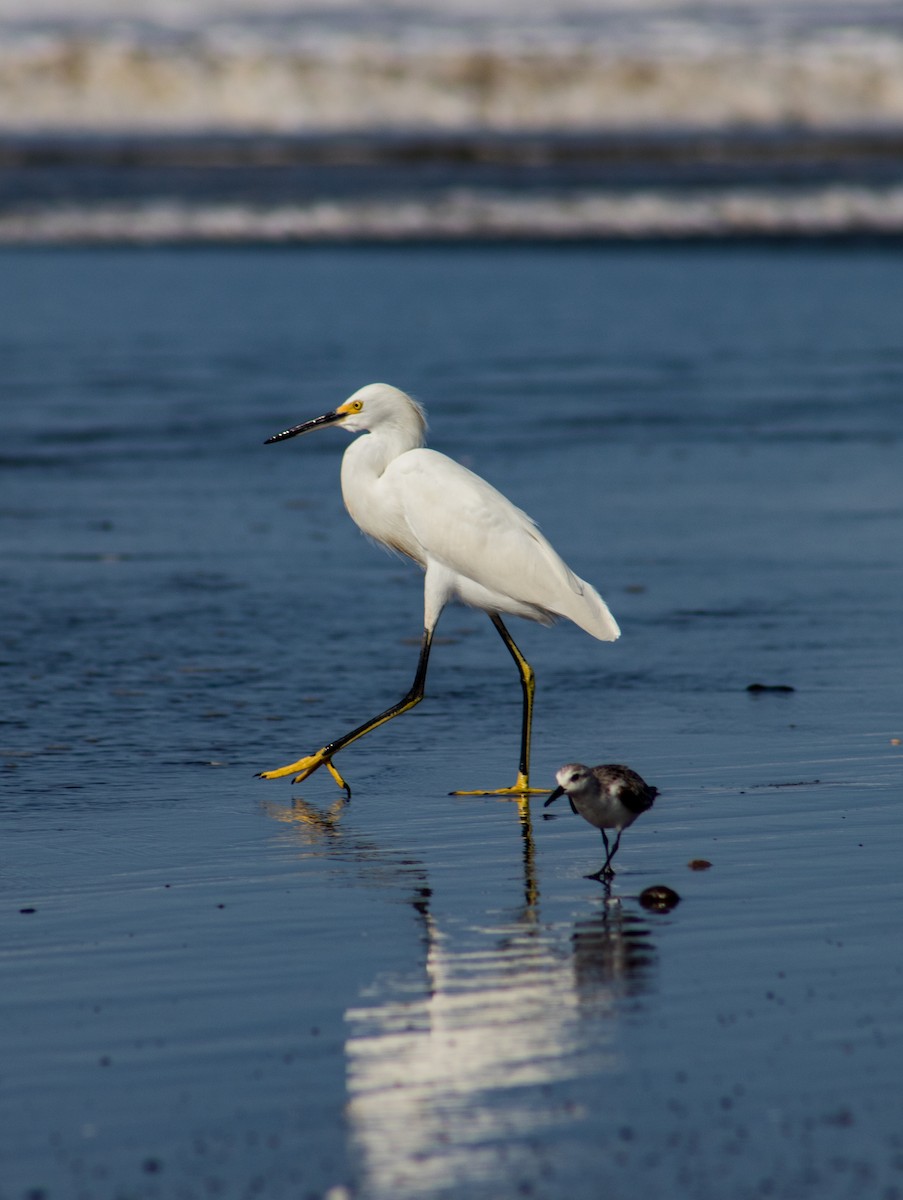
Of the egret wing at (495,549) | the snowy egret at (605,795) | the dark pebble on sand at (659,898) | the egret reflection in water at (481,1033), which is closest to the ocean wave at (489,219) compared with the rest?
the egret wing at (495,549)

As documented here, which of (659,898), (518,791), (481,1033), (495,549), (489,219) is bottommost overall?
(489,219)

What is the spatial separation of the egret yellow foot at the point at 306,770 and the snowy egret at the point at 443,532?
9cm

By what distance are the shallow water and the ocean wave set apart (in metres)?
28.5

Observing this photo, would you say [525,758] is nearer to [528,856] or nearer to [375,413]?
[528,856]

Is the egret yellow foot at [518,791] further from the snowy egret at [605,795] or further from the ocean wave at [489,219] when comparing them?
the ocean wave at [489,219]

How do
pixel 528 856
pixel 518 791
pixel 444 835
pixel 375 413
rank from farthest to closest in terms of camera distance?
pixel 375 413
pixel 518 791
pixel 444 835
pixel 528 856

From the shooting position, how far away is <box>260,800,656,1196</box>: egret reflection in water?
379cm

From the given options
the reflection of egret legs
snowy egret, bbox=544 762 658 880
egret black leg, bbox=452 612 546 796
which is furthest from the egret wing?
snowy egret, bbox=544 762 658 880

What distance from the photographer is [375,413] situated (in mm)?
7703

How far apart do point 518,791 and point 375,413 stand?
1.78 m

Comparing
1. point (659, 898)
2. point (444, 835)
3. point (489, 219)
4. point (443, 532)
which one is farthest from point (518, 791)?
point (489, 219)

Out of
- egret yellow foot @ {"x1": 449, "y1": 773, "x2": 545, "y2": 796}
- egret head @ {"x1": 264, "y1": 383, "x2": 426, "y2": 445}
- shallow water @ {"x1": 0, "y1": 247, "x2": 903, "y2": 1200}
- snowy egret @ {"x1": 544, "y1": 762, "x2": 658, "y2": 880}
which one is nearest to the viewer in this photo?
shallow water @ {"x1": 0, "y1": 247, "x2": 903, "y2": 1200}

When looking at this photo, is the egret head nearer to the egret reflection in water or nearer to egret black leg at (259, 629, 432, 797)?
egret black leg at (259, 629, 432, 797)

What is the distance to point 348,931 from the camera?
5.20 m
